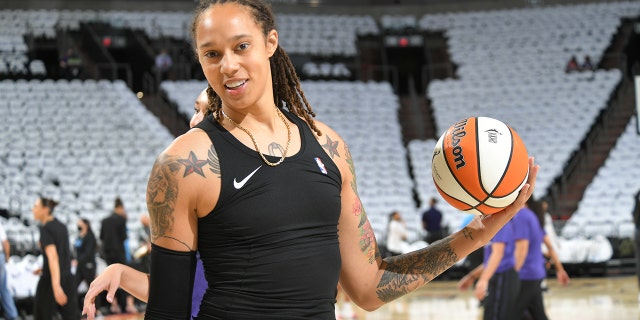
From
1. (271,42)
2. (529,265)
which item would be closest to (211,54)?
(271,42)

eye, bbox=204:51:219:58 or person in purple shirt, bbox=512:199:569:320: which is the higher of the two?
eye, bbox=204:51:219:58

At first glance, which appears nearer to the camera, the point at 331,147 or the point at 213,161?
the point at 213,161

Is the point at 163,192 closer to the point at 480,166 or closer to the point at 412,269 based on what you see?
the point at 412,269

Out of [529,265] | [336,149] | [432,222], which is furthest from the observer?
[432,222]

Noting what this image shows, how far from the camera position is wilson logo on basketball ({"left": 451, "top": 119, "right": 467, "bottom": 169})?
246cm

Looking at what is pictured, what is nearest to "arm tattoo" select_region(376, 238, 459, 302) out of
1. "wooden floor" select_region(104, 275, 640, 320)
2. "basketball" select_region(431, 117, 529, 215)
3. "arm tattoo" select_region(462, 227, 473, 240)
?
"arm tattoo" select_region(462, 227, 473, 240)

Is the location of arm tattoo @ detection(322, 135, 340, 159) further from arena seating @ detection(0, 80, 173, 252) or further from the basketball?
arena seating @ detection(0, 80, 173, 252)

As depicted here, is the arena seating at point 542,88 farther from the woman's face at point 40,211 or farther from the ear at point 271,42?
the ear at point 271,42

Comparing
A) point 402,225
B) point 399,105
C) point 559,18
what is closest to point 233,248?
point 402,225

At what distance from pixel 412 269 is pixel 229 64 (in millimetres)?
796

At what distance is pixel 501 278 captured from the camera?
5.72 meters

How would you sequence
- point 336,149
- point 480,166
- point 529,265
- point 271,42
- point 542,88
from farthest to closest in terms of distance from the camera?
point 542,88 < point 529,265 < point 480,166 < point 336,149 < point 271,42

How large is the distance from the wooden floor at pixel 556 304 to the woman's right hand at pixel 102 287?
7635 millimetres

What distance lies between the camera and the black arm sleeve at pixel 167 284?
73.0 inches
